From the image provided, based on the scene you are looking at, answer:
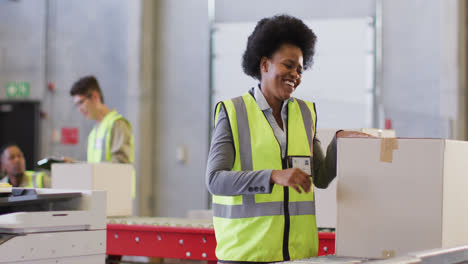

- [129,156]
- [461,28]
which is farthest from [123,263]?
[461,28]

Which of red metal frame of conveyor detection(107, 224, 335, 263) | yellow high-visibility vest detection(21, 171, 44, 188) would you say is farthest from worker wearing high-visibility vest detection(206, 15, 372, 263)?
yellow high-visibility vest detection(21, 171, 44, 188)

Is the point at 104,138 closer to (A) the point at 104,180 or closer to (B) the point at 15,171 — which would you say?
(A) the point at 104,180

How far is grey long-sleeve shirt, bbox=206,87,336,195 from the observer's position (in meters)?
2.21

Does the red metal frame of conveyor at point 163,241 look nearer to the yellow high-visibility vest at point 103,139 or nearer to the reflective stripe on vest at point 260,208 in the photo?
the yellow high-visibility vest at point 103,139

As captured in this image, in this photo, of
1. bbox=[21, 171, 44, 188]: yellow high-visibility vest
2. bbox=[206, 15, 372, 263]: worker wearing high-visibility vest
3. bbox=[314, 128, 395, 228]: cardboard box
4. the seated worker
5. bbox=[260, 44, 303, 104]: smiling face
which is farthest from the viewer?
the seated worker

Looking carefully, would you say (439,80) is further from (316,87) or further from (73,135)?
(73,135)

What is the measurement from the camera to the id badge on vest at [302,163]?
2371mm

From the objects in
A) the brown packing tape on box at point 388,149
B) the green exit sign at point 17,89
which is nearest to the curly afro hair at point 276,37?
the brown packing tape on box at point 388,149

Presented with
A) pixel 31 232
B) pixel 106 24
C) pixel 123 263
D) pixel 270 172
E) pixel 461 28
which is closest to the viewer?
pixel 270 172

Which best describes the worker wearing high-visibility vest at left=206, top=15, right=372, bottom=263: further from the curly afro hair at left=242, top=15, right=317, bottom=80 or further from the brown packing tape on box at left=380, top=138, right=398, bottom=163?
the brown packing tape on box at left=380, top=138, right=398, bottom=163

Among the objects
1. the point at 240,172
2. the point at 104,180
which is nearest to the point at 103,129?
the point at 104,180

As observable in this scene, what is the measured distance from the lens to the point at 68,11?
790 cm

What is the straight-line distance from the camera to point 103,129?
5129mm

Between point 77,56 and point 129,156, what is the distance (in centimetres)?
315
